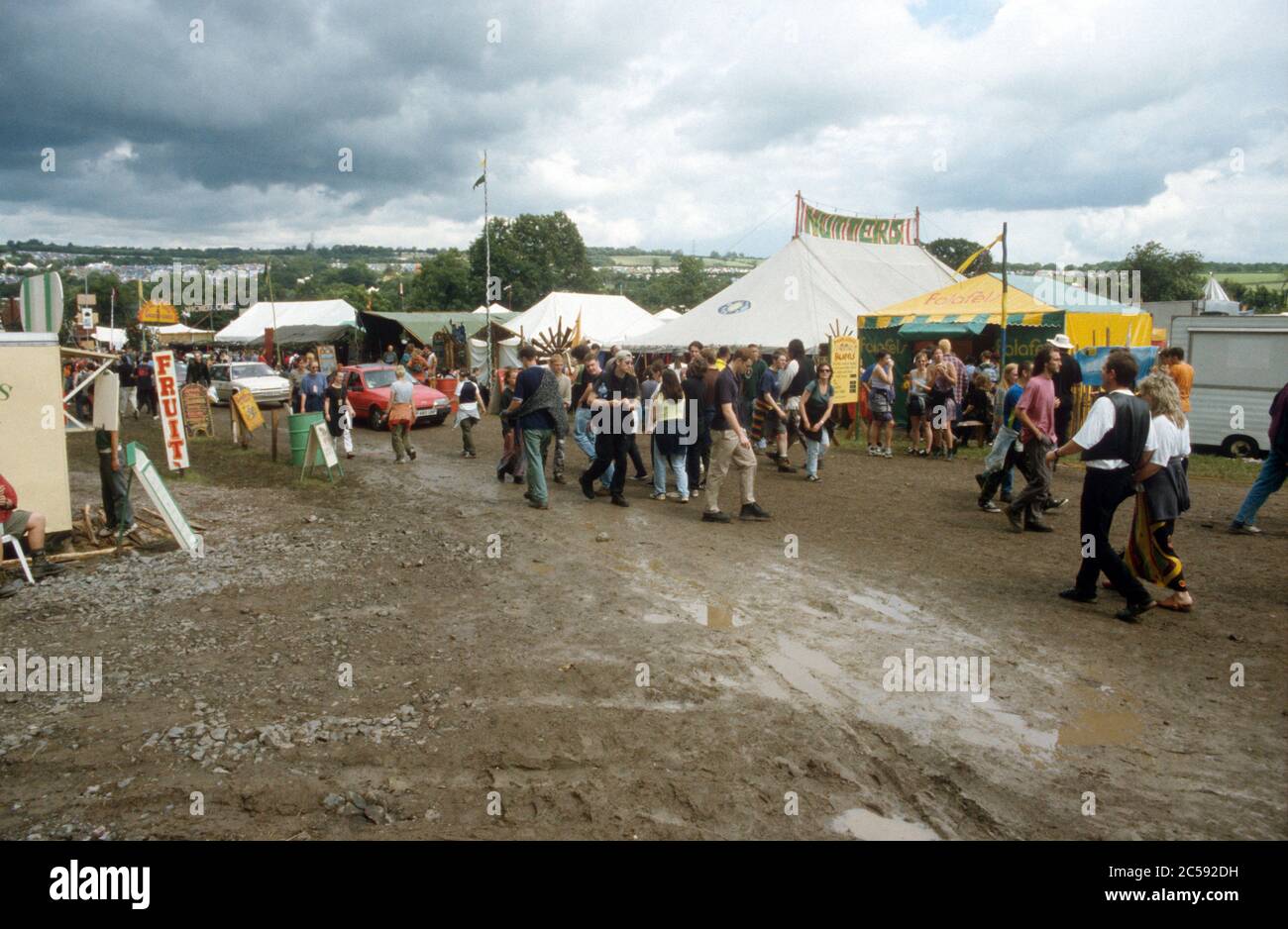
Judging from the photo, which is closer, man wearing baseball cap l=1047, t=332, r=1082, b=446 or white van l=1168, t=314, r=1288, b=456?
man wearing baseball cap l=1047, t=332, r=1082, b=446

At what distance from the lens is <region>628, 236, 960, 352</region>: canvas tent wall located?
23.0m

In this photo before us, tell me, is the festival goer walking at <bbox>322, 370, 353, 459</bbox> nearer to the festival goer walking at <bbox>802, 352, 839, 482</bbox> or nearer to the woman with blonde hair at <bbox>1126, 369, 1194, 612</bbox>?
Answer: the festival goer walking at <bbox>802, 352, 839, 482</bbox>

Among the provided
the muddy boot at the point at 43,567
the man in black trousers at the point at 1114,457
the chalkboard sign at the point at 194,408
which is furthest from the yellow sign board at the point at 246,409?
the man in black trousers at the point at 1114,457

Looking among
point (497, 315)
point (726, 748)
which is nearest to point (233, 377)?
point (497, 315)

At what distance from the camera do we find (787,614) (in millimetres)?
6727

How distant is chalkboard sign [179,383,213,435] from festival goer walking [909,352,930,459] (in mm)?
16289

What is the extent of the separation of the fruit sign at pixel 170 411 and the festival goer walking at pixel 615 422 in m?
5.84

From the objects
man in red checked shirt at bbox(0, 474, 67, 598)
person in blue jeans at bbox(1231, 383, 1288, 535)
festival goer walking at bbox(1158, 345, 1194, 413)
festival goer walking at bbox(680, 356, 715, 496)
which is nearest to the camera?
man in red checked shirt at bbox(0, 474, 67, 598)

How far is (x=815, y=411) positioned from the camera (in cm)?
1277

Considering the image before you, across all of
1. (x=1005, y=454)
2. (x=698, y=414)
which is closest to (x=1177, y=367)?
(x=1005, y=454)

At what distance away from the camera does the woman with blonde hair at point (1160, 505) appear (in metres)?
6.50

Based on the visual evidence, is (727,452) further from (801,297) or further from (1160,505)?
(801,297)

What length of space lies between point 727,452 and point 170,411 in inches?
317

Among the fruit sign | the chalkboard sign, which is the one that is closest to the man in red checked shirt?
the fruit sign
